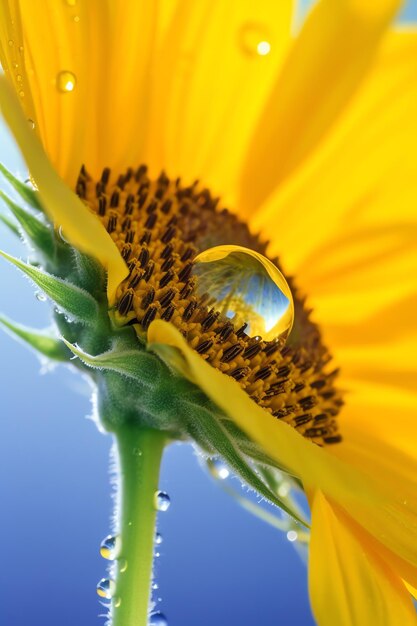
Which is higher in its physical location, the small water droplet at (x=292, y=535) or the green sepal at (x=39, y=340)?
the green sepal at (x=39, y=340)

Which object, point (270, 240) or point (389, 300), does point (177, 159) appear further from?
point (389, 300)

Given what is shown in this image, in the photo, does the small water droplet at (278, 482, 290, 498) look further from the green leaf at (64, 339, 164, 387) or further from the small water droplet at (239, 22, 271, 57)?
the small water droplet at (239, 22, 271, 57)

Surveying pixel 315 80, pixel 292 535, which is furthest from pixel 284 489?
pixel 315 80

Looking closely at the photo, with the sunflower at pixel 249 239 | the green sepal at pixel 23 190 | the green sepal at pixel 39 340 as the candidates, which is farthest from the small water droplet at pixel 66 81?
the green sepal at pixel 39 340

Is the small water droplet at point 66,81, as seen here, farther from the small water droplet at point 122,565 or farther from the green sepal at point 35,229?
the small water droplet at point 122,565

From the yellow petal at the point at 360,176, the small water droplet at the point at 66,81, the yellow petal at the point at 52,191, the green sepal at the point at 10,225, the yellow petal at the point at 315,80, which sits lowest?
the yellow petal at the point at 52,191

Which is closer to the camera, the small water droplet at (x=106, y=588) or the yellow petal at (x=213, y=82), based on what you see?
the small water droplet at (x=106, y=588)
